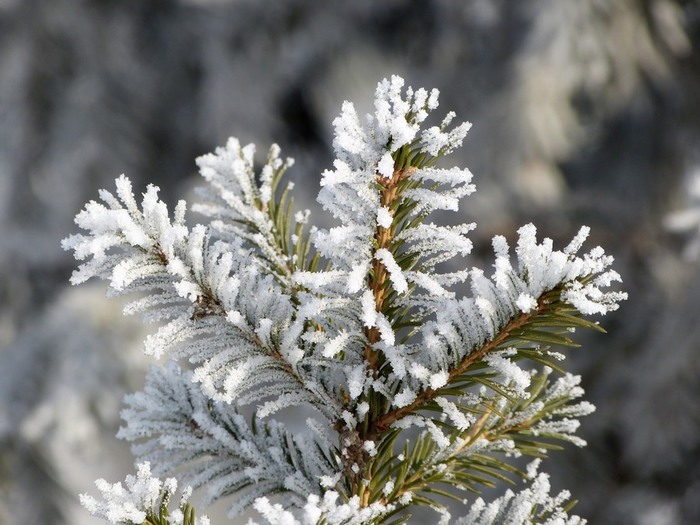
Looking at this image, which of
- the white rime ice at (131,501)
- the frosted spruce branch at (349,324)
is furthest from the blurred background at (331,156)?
the white rime ice at (131,501)

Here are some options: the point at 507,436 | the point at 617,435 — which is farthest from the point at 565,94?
the point at 507,436

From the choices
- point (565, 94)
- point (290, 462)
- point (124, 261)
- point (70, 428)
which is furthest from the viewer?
point (70, 428)

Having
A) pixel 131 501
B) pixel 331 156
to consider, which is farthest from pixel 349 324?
pixel 331 156

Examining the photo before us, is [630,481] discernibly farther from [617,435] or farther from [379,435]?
[379,435]

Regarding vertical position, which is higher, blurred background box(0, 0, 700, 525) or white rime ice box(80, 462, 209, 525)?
blurred background box(0, 0, 700, 525)

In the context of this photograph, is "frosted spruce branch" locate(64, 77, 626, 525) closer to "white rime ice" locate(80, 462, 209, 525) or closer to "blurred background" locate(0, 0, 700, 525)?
"white rime ice" locate(80, 462, 209, 525)

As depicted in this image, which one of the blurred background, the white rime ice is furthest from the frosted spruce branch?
the blurred background

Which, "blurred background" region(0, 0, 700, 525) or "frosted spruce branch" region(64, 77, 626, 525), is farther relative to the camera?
"blurred background" region(0, 0, 700, 525)
